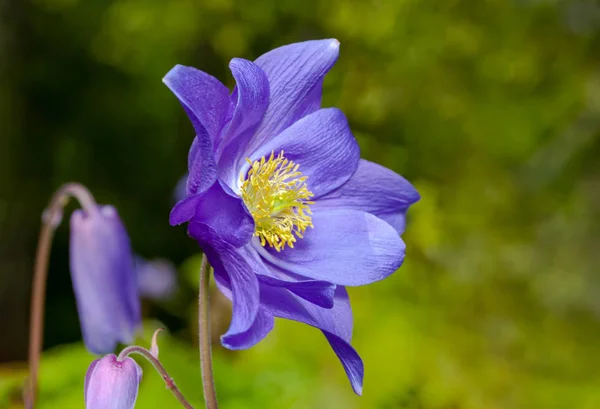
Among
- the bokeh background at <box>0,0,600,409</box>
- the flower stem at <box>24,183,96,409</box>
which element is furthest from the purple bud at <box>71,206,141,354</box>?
the bokeh background at <box>0,0,600,409</box>

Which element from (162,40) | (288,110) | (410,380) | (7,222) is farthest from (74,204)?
(288,110)

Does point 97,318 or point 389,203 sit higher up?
point 389,203

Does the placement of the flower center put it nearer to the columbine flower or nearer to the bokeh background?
the columbine flower

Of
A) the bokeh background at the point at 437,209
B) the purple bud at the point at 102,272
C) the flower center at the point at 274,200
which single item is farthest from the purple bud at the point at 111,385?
the bokeh background at the point at 437,209

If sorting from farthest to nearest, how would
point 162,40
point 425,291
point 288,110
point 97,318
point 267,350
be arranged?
point 162,40 < point 425,291 < point 267,350 < point 97,318 < point 288,110

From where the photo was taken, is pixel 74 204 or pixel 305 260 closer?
pixel 305 260

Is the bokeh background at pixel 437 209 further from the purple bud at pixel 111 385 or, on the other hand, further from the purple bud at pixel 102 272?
the purple bud at pixel 111 385

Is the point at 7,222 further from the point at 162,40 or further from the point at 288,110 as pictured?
the point at 288,110

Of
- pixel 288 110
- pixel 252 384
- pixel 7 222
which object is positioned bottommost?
pixel 7 222
